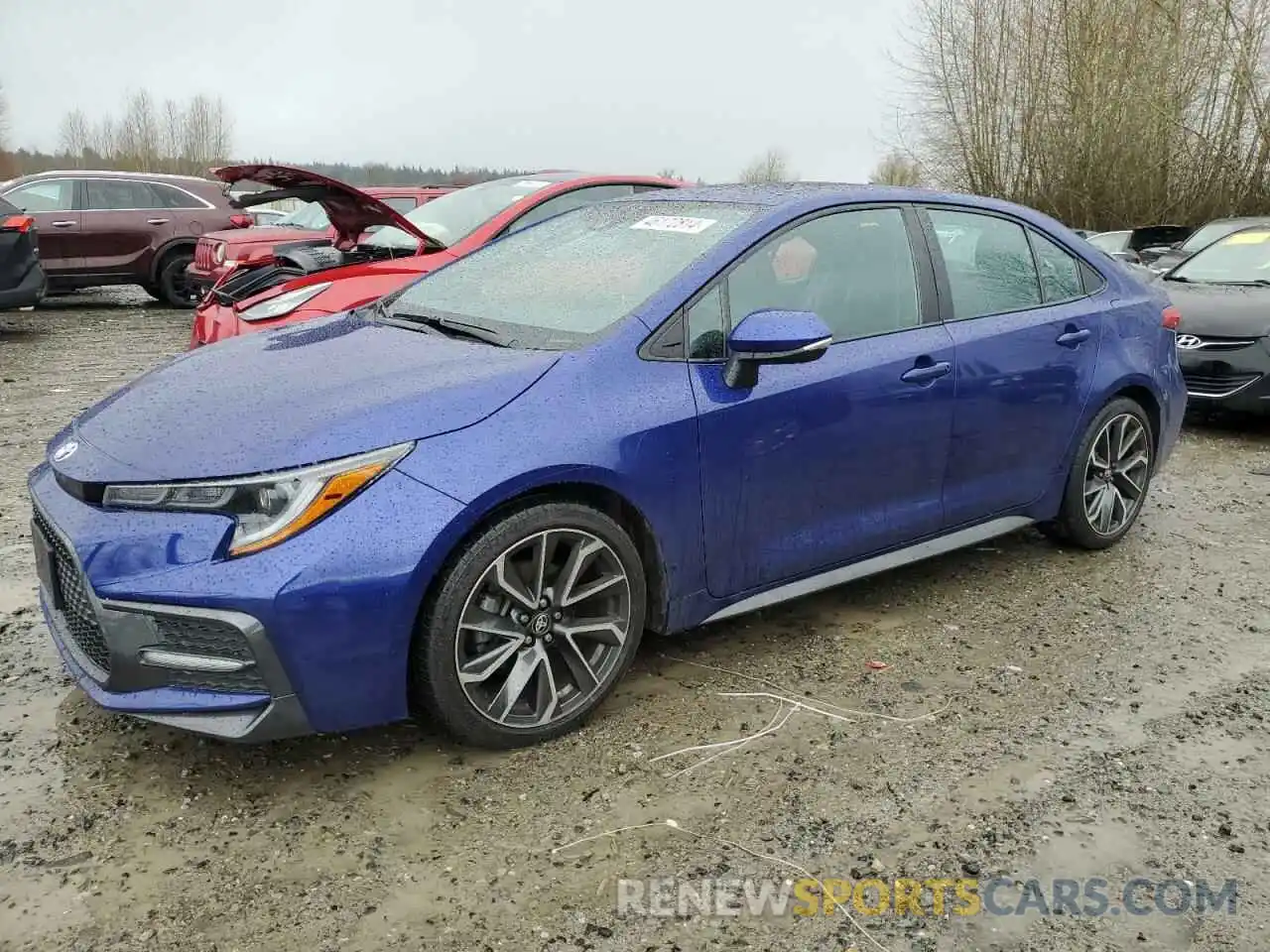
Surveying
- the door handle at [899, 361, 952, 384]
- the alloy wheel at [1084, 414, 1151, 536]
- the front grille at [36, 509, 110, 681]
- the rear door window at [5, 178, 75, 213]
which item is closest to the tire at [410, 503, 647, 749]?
the front grille at [36, 509, 110, 681]

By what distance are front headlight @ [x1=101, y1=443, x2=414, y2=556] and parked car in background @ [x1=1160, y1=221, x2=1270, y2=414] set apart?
6129 mm

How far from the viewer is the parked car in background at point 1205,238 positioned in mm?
8909

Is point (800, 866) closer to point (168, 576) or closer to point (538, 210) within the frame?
point (168, 576)

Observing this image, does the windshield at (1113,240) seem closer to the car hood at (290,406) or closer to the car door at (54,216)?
the car door at (54,216)

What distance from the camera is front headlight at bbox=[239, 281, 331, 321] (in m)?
5.50

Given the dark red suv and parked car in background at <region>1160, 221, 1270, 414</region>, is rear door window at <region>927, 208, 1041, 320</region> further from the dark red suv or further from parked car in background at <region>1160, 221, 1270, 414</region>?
the dark red suv

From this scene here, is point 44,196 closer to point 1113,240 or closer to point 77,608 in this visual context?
point 77,608

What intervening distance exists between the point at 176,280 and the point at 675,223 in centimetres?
1185

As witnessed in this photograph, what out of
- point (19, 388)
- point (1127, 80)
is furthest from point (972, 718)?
point (1127, 80)

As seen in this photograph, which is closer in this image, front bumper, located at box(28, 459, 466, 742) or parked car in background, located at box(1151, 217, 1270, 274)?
front bumper, located at box(28, 459, 466, 742)

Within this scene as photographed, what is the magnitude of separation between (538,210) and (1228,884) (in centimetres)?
549

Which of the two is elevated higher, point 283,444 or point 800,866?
point 283,444

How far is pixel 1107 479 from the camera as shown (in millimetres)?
4605

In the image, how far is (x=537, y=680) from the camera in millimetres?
2979
